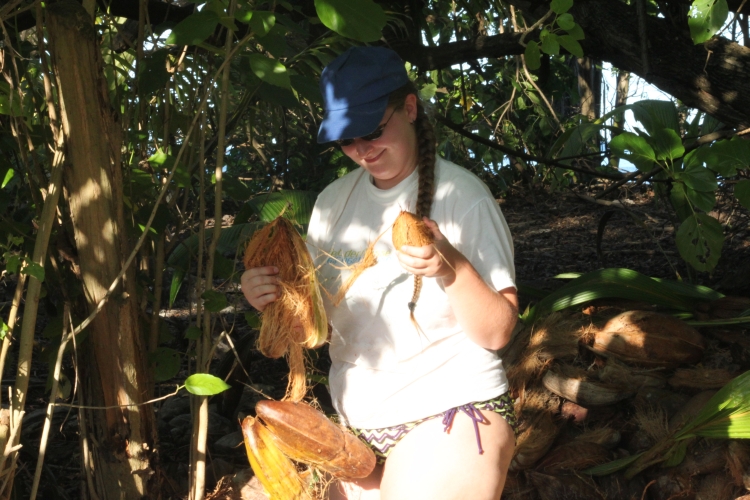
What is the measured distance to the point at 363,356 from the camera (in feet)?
5.82

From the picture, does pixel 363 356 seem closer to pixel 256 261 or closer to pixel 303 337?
pixel 303 337

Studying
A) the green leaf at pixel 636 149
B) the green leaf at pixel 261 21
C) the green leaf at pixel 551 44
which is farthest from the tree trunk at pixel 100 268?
the green leaf at pixel 636 149

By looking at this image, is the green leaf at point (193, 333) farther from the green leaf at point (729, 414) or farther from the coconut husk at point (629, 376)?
the coconut husk at point (629, 376)

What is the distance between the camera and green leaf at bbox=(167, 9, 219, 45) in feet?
4.80

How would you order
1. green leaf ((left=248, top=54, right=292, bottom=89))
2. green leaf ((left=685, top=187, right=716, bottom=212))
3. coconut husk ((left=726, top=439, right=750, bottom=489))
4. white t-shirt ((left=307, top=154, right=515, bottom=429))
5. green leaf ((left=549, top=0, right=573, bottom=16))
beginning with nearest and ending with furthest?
green leaf ((left=248, top=54, right=292, bottom=89)) → white t-shirt ((left=307, top=154, right=515, bottom=429)) → green leaf ((left=549, top=0, right=573, bottom=16)) → coconut husk ((left=726, top=439, right=750, bottom=489)) → green leaf ((left=685, top=187, right=716, bottom=212))

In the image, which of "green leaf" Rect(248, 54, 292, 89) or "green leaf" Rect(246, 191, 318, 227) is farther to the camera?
"green leaf" Rect(246, 191, 318, 227)

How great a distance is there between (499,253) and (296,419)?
22.6 inches

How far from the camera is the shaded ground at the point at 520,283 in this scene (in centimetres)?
263

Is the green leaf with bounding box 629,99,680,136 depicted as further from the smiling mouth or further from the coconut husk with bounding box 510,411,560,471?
→ the smiling mouth

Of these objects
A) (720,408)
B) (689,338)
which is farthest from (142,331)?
(689,338)

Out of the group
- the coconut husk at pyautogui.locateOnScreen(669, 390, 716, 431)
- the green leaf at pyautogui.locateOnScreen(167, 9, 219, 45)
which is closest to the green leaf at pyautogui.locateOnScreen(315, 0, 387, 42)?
the green leaf at pyautogui.locateOnScreen(167, 9, 219, 45)

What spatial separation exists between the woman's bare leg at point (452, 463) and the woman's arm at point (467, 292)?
190 mm

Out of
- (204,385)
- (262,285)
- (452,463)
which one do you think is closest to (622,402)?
(452,463)

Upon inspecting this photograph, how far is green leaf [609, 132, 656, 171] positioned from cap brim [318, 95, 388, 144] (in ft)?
4.23
